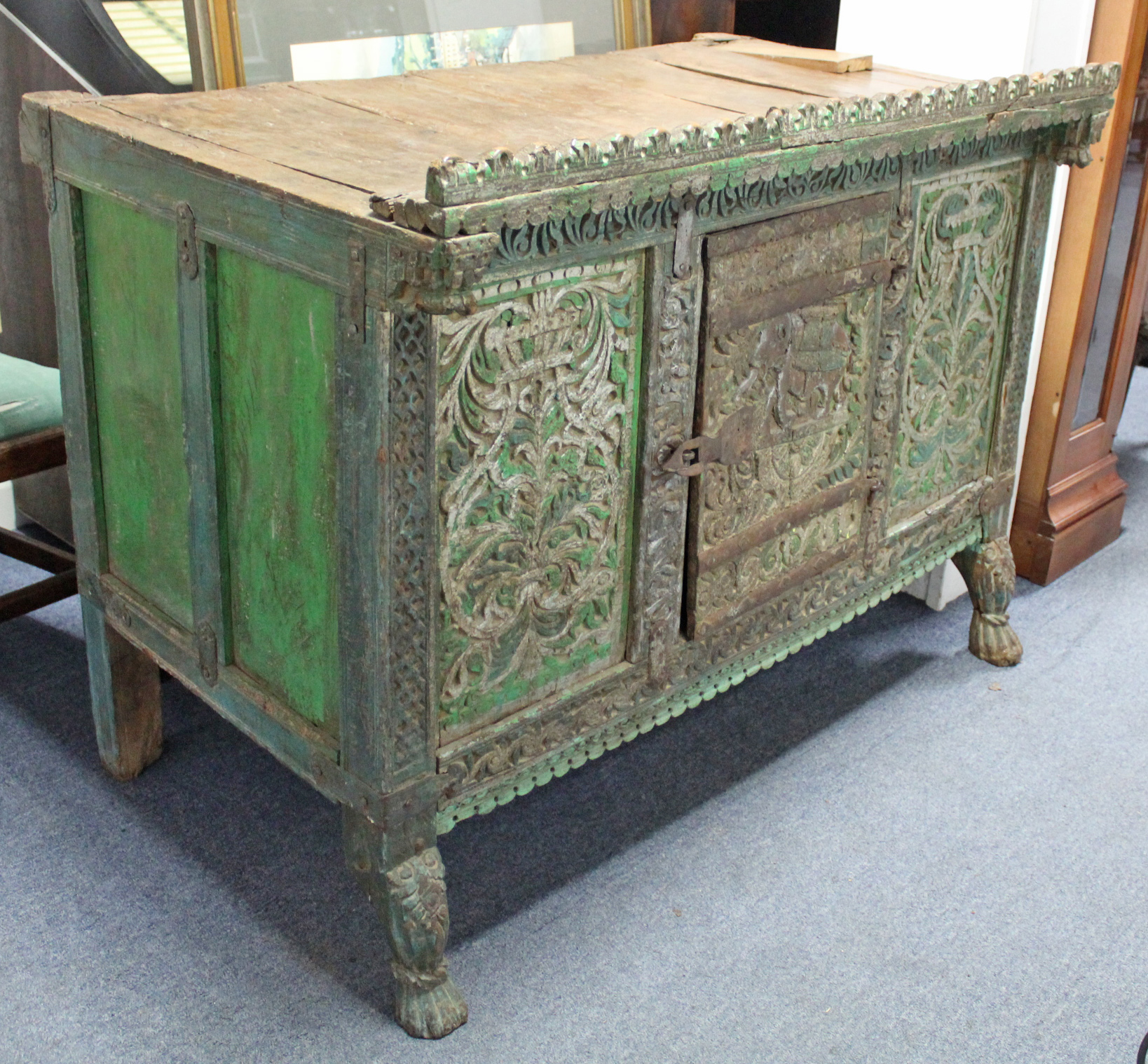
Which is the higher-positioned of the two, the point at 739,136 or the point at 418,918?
the point at 739,136

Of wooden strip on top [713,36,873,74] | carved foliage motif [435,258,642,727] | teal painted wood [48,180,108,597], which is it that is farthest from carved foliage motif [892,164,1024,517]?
teal painted wood [48,180,108,597]

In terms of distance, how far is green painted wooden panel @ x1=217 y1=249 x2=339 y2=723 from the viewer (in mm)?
1770

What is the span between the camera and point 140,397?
2.09 metres

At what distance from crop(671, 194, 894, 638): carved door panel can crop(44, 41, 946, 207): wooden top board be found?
0.71ft

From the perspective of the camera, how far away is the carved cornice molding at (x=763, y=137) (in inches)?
60.5

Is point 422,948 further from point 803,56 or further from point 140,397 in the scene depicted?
point 803,56

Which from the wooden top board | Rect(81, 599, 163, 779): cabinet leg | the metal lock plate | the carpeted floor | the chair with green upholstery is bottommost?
the carpeted floor

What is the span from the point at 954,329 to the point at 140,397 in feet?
4.73

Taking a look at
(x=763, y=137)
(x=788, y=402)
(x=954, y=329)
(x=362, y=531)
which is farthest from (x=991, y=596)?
(x=362, y=531)

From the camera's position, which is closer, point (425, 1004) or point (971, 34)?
point (425, 1004)

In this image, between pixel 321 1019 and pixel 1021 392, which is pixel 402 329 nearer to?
pixel 321 1019

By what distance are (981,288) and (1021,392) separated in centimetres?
32

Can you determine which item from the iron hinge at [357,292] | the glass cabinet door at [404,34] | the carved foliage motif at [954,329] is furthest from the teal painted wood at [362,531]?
the carved foliage motif at [954,329]

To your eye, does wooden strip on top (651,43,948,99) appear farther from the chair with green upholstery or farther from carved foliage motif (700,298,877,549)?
the chair with green upholstery
